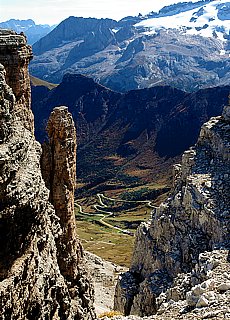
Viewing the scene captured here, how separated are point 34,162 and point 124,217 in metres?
173

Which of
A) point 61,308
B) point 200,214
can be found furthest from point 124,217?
point 61,308

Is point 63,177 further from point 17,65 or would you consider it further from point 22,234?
point 22,234

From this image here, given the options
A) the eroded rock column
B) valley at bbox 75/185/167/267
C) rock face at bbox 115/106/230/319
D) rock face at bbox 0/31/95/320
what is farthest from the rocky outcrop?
valley at bbox 75/185/167/267

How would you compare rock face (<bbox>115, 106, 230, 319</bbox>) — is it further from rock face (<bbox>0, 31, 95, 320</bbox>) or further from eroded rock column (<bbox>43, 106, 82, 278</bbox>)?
rock face (<bbox>0, 31, 95, 320</bbox>)

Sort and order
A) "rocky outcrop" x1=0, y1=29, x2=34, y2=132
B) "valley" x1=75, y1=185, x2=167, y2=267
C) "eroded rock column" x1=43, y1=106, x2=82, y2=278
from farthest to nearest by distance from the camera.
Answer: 1. "valley" x1=75, y1=185, x2=167, y2=267
2. "eroded rock column" x1=43, y1=106, x2=82, y2=278
3. "rocky outcrop" x1=0, y1=29, x2=34, y2=132

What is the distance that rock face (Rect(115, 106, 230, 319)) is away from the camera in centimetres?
3584

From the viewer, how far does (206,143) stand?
52250 mm

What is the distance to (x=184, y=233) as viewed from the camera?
40.7 m

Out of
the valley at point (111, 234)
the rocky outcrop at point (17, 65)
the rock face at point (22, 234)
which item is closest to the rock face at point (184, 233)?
the rock face at point (22, 234)

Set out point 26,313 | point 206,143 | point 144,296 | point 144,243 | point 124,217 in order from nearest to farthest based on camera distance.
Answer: point 26,313, point 144,296, point 144,243, point 206,143, point 124,217

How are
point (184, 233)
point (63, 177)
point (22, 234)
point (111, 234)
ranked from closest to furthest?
point (22, 234), point (63, 177), point (184, 233), point (111, 234)

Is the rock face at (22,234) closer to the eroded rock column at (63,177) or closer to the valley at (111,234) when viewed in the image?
the eroded rock column at (63,177)

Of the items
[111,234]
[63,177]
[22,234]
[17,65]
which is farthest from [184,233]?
[111,234]

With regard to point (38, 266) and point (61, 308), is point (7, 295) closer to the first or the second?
point (38, 266)
